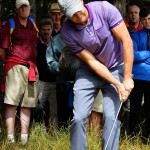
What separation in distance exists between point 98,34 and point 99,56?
0.25 m

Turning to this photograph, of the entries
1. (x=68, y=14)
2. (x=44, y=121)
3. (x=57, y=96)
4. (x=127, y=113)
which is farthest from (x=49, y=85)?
(x=68, y=14)

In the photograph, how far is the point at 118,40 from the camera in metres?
4.50

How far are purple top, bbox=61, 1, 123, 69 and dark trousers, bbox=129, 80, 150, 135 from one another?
1250mm

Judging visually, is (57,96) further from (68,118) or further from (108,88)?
(108,88)

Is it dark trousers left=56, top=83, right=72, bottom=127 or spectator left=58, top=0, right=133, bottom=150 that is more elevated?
spectator left=58, top=0, right=133, bottom=150

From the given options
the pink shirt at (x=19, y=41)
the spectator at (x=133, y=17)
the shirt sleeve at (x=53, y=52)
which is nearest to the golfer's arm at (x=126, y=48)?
the shirt sleeve at (x=53, y=52)

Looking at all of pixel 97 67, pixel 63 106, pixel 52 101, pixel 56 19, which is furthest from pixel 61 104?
pixel 97 67

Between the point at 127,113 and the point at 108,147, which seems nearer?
the point at 108,147

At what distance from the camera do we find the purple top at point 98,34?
4.39 meters

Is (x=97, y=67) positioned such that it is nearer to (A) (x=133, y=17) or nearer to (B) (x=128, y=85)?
(B) (x=128, y=85)

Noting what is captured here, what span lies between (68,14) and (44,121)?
7.47 ft

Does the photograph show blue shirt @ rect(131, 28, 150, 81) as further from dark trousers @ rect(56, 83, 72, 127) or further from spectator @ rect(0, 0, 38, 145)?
spectator @ rect(0, 0, 38, 145)

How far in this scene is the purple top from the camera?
439cm

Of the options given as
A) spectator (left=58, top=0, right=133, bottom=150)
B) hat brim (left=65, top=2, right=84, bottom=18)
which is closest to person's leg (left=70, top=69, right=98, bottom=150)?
spectator (left=58, top=0, right=133, bottom=150)
